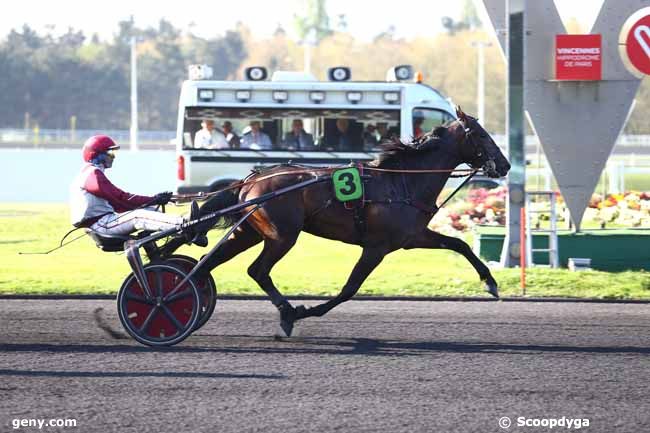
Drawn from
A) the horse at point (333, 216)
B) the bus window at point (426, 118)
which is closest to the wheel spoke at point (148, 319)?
the horse at point (333, 216)

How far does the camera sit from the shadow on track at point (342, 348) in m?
8.02

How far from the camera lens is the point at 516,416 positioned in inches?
240

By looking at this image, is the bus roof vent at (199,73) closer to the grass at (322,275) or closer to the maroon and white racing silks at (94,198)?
the grass at (322,275)

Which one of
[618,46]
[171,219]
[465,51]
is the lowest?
[171,219]

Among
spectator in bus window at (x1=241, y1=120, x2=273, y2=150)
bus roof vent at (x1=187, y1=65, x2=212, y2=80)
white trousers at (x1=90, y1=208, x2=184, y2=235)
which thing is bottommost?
white trousers at (x1=90, y1=208, x2=184, y2=235)

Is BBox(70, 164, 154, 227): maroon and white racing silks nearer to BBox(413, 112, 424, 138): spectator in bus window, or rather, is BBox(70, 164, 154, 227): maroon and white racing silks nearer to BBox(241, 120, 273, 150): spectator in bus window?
BBox(241, 120, 273, 150): spectator in bus window

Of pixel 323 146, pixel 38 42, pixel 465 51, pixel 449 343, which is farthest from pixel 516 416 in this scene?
pixel 38 42

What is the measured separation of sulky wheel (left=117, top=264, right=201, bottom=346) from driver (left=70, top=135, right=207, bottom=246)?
0.33m

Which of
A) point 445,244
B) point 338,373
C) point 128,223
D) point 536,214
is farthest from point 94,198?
point 536,214

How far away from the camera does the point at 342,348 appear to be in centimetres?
816

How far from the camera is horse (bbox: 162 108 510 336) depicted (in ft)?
28.5

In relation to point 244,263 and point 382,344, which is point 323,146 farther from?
point 382,344

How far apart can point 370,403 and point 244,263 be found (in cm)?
897

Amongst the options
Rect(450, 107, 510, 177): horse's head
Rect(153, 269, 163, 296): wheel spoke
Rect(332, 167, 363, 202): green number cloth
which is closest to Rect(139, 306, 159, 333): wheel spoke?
Rect(153, 269, 163, 296): wheel spoke
